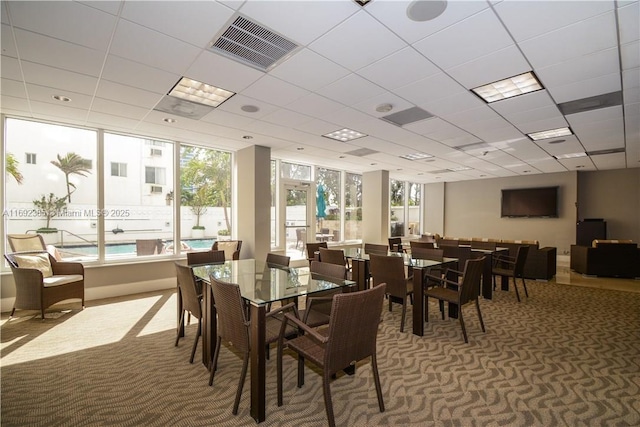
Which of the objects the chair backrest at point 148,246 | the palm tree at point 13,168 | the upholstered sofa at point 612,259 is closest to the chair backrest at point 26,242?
the palm tree at point 13,168

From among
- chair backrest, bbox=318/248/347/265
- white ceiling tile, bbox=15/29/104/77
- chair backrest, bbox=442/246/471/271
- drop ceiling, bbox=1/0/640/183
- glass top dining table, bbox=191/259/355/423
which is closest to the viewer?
glass top dining table, bbox=191/259/355/423

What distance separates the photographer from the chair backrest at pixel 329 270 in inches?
110

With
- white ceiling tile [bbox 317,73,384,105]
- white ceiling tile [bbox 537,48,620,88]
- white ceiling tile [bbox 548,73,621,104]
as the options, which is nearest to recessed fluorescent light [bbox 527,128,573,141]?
white ceiling tile [bbox 548,73,621,104]

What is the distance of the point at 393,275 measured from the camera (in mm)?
3672

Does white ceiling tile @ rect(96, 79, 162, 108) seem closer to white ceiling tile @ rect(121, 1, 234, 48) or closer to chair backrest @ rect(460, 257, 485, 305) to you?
white ceiling tile @ rect(121, 1, 234, 48)

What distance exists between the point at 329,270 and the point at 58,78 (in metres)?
3.56

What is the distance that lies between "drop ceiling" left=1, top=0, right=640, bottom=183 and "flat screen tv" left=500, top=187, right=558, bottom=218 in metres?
4.73

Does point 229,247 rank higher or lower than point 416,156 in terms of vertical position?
lower

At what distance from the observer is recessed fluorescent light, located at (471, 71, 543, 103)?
10.4 feet

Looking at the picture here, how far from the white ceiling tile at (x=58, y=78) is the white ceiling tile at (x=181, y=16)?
1.44 m

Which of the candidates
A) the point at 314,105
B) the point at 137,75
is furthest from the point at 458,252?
the point at 137,75

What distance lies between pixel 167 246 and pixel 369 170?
6.00m

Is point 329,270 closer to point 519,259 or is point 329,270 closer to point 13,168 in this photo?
point 519,259

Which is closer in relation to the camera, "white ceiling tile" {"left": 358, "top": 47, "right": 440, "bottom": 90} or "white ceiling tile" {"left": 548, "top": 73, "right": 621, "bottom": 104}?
"white ceiling tile" {"left": 358, "top": 47, "right": 440, "bottom": 90}
